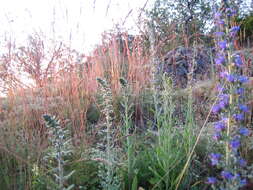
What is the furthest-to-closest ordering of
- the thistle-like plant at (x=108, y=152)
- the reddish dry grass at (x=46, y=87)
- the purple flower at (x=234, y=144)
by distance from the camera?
the reddish dry grass at (x=46, y=87) → the thistle-like plant at (x=108, y=152) → the purple flower at (x=234, y=144)

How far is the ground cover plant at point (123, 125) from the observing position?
1232 mm

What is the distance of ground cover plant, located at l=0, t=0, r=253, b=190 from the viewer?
123cm

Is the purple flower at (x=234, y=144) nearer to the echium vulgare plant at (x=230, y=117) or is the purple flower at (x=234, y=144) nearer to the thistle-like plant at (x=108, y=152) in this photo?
the echium vulgare plant at (x=230, y=117)

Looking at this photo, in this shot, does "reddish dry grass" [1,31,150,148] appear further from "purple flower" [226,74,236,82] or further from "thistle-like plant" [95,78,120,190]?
"purple flower" [226,74,236,82]

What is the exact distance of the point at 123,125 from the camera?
2748 mm

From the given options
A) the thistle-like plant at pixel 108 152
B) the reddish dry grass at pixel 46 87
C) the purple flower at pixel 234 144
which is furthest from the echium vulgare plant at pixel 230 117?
the reddish dry grass at pixel 46 87

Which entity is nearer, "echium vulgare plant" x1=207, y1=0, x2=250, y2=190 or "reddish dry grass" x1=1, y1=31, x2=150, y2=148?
"echium vulgare plant" x1=207, y1=0, x2=250, y2=190

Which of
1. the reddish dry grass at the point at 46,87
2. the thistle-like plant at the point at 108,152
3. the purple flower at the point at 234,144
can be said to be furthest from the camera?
the reddish dry grass at the point at 46,87

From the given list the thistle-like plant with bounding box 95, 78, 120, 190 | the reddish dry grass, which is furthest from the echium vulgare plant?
the reddish dry grass

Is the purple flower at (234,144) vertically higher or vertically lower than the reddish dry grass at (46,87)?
lower

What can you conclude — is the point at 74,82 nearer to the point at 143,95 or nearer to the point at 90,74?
the point at 90,74

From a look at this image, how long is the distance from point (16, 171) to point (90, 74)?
2.36 m

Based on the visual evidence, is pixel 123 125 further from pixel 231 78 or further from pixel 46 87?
pixel 231 78

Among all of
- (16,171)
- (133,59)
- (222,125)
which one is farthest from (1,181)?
(133,59)
